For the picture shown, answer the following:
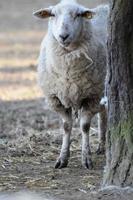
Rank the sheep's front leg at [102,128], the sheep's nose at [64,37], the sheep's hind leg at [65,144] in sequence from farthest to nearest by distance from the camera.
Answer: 1. the sheep's front leg at [102,128]
2. the sheep's hind leg at [65,144]
3. the sheep's nose at [64,37]

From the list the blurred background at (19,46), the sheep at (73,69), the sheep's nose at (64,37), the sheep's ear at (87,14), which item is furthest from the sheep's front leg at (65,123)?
the blurred background at (19,46)

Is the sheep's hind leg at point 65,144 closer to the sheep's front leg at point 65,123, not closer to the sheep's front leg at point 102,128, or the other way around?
the sheep's front leg at point 65,123

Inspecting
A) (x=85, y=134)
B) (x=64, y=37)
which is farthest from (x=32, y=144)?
(x=64, y=37)

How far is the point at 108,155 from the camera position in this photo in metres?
6.60

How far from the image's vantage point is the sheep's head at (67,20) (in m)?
7.51

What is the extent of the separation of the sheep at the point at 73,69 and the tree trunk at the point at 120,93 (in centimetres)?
122

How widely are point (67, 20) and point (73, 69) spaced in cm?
57

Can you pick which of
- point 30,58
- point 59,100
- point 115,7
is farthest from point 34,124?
point 30,58

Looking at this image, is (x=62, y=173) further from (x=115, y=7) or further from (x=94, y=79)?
(x=115, y=7)

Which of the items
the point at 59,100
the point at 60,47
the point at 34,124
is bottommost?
the point at 34,124

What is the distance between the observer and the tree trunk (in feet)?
21.0

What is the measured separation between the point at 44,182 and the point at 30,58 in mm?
11438

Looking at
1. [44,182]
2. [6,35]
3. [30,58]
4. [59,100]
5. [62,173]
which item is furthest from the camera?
[6,35]

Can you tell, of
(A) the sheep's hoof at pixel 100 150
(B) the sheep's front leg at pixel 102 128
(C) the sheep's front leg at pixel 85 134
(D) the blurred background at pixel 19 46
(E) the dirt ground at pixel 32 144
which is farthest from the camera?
(D) the blurred background at pixel 19 46
